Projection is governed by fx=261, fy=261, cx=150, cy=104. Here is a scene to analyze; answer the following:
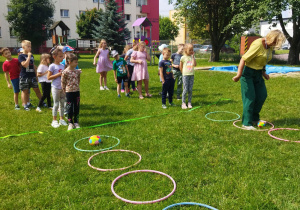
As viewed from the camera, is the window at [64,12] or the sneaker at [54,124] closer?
the sneaker at [54,124]

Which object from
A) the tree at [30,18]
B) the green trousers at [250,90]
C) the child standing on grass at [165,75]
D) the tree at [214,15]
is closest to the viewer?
the green trousers at [250,90]

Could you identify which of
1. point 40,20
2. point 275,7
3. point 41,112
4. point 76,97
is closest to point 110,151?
point 76,97

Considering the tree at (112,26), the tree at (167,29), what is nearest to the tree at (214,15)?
the tree at (112,26)

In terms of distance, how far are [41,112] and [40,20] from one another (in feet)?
109

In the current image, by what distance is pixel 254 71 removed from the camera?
553 cm

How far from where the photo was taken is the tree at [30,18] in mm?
34625

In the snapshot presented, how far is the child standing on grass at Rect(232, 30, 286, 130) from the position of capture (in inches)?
206

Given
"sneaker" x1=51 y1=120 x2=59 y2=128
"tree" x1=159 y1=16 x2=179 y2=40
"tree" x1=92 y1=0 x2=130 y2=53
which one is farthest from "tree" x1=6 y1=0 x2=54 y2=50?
"tree" x1=159 y1=16 x2=179 y2=40

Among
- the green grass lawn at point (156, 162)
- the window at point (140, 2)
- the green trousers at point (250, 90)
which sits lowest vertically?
the green grass lawn at point (156, 162)

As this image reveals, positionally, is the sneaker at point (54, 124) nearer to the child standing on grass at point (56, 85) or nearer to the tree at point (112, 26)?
the child standing on grass at point (56, 85)

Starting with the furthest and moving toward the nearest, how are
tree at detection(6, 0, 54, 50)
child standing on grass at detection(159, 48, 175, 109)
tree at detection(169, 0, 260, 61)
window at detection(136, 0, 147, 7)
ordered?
window at detection(136, 0, 147, 7)
tree at detection(6, 0, 54, 50)
tree at detection(169, 0, 260, 61)
child standing on grass at detection(159, 48, 175, 109)

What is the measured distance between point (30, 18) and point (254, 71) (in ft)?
119

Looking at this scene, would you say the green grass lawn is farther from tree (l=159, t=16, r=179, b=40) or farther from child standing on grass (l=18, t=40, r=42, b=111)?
tree (l=159, t=16, r=179, b=40)

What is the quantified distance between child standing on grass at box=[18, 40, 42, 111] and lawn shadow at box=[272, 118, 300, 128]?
647 centimetres
